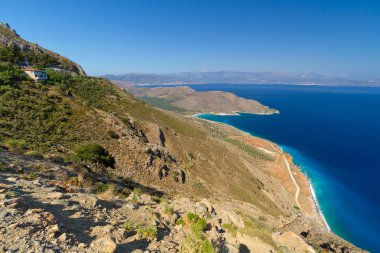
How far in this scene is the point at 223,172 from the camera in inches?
2116

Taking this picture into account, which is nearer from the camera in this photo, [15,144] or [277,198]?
[15,144]

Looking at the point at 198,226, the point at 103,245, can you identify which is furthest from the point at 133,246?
the point at 198,226

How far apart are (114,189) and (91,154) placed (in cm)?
1000

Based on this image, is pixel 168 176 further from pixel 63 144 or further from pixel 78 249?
pixel 78 249

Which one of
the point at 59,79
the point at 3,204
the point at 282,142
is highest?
the point at 59,79

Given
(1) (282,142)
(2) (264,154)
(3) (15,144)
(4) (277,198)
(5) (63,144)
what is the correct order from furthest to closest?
1. (1) (282,142)
2. (2) (264,154)
3. (4) (277,198)
4. (5) (63,144)
5. (3) (15,144)

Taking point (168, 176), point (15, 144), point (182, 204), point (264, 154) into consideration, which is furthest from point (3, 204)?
point (264, 154)

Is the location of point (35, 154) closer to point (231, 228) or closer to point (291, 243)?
point (231, 228)

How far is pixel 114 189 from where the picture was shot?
19.9 metres

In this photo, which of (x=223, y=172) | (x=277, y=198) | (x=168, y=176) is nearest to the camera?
(x=168, y=176)

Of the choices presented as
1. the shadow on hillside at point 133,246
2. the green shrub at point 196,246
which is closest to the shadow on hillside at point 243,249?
the green shrub at point 196,246

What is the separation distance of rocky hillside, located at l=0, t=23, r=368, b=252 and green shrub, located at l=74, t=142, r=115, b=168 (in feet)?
0.39

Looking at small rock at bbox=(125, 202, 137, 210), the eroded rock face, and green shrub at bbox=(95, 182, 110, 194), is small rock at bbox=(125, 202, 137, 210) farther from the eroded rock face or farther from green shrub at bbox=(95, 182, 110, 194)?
the eroded rock face

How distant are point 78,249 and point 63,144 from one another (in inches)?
912
